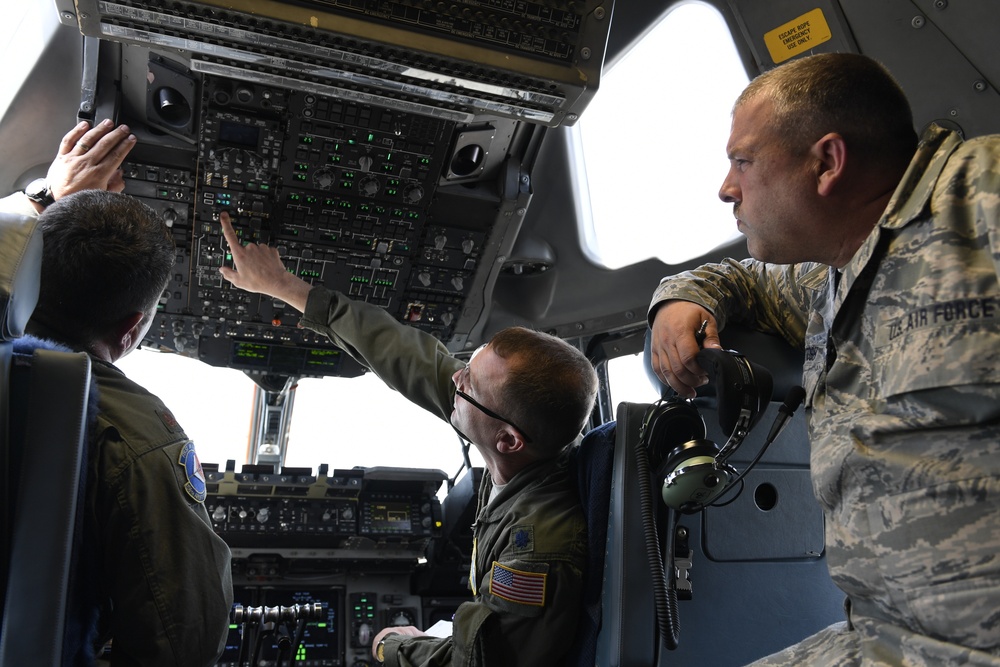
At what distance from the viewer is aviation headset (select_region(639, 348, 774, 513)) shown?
5.05 ft

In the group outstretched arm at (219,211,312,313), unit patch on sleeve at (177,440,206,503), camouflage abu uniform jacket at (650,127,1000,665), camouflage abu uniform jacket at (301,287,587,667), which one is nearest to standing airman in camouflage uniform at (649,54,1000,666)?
camouflage abu uniform jacket at (650,127,1000,665)

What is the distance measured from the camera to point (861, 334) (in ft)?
4.57

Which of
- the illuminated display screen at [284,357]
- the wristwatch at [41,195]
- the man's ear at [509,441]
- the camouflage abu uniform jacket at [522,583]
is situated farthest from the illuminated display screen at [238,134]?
the camouflage abu uniform jacket at [522,583]

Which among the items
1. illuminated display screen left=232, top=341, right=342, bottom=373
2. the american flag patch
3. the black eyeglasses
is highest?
illuminated display screen left=232, top=341, right=342, bottom=373

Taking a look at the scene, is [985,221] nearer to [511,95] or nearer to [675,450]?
[675,450]

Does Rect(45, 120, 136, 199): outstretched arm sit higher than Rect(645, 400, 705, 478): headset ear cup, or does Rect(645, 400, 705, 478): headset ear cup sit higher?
Rect(45, 120, 136, 199): outstretched arm

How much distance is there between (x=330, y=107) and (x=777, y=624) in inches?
86.2

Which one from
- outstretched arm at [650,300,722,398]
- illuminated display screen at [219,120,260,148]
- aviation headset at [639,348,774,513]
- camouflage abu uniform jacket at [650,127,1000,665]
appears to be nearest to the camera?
camouflage abu uniform jacket at [650,127,1000,665]

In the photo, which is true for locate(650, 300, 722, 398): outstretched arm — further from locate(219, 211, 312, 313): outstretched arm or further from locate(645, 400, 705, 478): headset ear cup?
locate(219, 211, 312, 313): outstretched arm

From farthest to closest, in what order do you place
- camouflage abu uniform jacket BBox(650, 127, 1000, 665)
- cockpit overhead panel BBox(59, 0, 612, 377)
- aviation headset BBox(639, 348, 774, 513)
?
cockpit overhead panel BBox(59, 0, 612, 377) → aviation headset BBox(639, 348, 774, 513) → camouflage abu uniform jacket BBox(650, 127, 1000, 665)

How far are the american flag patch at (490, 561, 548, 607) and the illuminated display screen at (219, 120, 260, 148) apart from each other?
6.26 ft

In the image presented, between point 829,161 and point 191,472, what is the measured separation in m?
1.38

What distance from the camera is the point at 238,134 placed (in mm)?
2961

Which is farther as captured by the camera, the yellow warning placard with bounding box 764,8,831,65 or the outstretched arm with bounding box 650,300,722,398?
the yellow warning placard with bounding box 764,8,831,65
